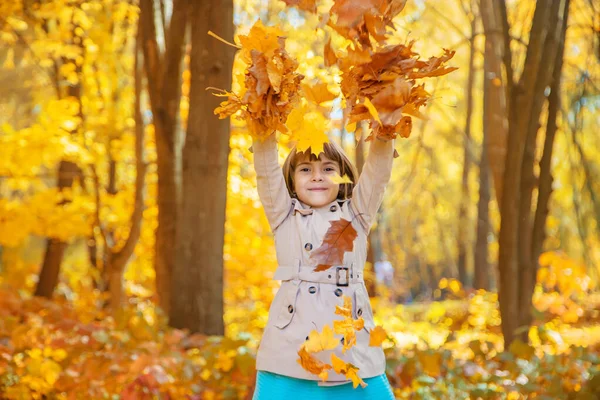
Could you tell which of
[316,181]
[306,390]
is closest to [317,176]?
[316,181]

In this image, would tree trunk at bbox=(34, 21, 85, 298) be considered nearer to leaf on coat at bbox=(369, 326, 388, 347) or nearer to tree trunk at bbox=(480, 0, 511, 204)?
tree trunk at bbox=(480, 0, 511, 204)

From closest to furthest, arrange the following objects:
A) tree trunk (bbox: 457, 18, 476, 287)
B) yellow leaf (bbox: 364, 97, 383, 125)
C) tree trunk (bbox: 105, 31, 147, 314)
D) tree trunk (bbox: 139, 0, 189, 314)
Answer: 1. yellow leaf (bbox: 364, 97, 383, 125)
2. tree trunk (bbox: 139, 0, 189, 314)
3. tree trunk (bbox: 105, 31, 147, 314)
4. tree trunk (bbox: 457, 18, 476, 287)

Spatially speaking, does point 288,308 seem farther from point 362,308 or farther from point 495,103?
point 495,103

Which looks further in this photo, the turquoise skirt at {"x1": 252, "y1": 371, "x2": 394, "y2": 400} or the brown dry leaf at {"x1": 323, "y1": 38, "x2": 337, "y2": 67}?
the turquoise skirt at {"x1": 252, "y1": 371, "x2": 394, "y2": 400}

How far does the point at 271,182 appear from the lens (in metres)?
2.54

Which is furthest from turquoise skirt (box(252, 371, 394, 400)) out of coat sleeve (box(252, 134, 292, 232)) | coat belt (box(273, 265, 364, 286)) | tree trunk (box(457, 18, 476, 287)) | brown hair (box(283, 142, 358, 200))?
tree trunk (box(457, 18, 476, 287))

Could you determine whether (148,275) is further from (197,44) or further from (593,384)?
(593,384)

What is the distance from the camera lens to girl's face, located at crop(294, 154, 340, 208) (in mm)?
2584

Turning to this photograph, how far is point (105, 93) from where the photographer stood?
26.8 feet

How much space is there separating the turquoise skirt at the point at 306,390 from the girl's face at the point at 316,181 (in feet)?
1.95

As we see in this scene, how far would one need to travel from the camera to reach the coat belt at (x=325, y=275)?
97.1 inches

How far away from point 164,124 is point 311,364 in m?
3.57

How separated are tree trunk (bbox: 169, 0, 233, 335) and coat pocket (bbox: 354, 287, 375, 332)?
8.44 feet

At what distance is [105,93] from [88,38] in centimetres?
79
